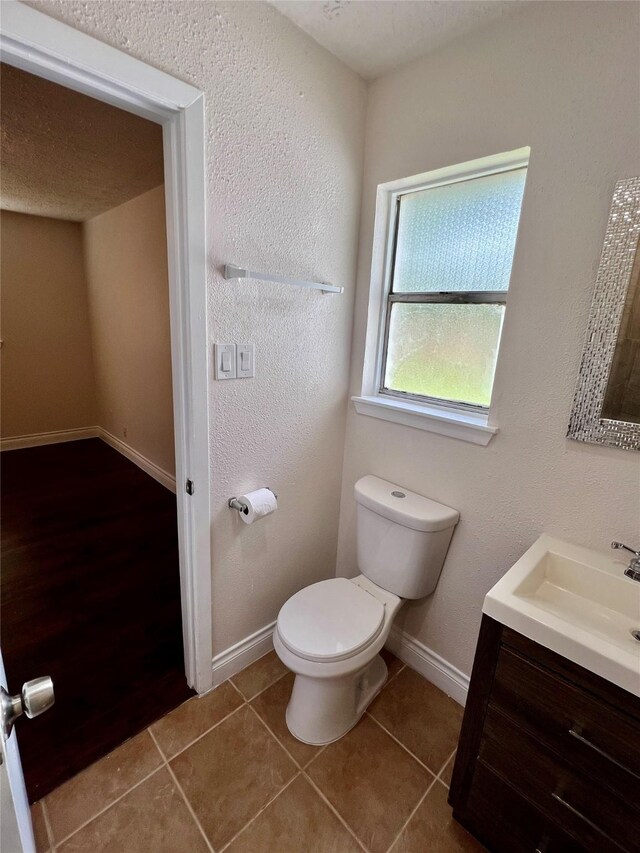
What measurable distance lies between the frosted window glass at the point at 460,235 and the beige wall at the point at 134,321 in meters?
1.81

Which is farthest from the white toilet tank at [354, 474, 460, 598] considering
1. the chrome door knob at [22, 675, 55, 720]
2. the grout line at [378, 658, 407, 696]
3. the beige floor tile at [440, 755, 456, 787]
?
the chrome door knob at [22, 675, 55, 720]

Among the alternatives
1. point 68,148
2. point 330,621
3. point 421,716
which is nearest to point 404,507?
point 330,621

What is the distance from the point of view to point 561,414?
3.99 ft

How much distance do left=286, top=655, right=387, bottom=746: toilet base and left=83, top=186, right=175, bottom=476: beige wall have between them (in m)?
2.12

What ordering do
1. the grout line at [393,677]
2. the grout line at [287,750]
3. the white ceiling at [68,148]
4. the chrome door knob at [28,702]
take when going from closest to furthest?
the chrome door knob at [28,702] → the grout line at [287,750] → the white ceiling at [68,148] → the grout line at [393,677]

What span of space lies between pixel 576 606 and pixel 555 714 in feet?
1.02

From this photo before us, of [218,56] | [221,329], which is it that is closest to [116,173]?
[218,56]

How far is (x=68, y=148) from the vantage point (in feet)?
6.70

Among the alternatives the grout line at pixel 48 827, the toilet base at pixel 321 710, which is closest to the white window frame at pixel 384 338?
the toilet base at pixel 321 710

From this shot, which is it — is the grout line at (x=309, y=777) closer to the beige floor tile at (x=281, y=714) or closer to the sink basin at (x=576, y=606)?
the beige floor tile at (x=281, y=714)

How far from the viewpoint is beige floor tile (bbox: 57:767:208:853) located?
113 cm

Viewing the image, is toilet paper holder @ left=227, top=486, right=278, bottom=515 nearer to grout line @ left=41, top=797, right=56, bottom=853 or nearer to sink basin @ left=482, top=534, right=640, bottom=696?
sink basin @ left=482, top=534, right=640, bottom=696

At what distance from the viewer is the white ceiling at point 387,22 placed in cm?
116

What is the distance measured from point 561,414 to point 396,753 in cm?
131
